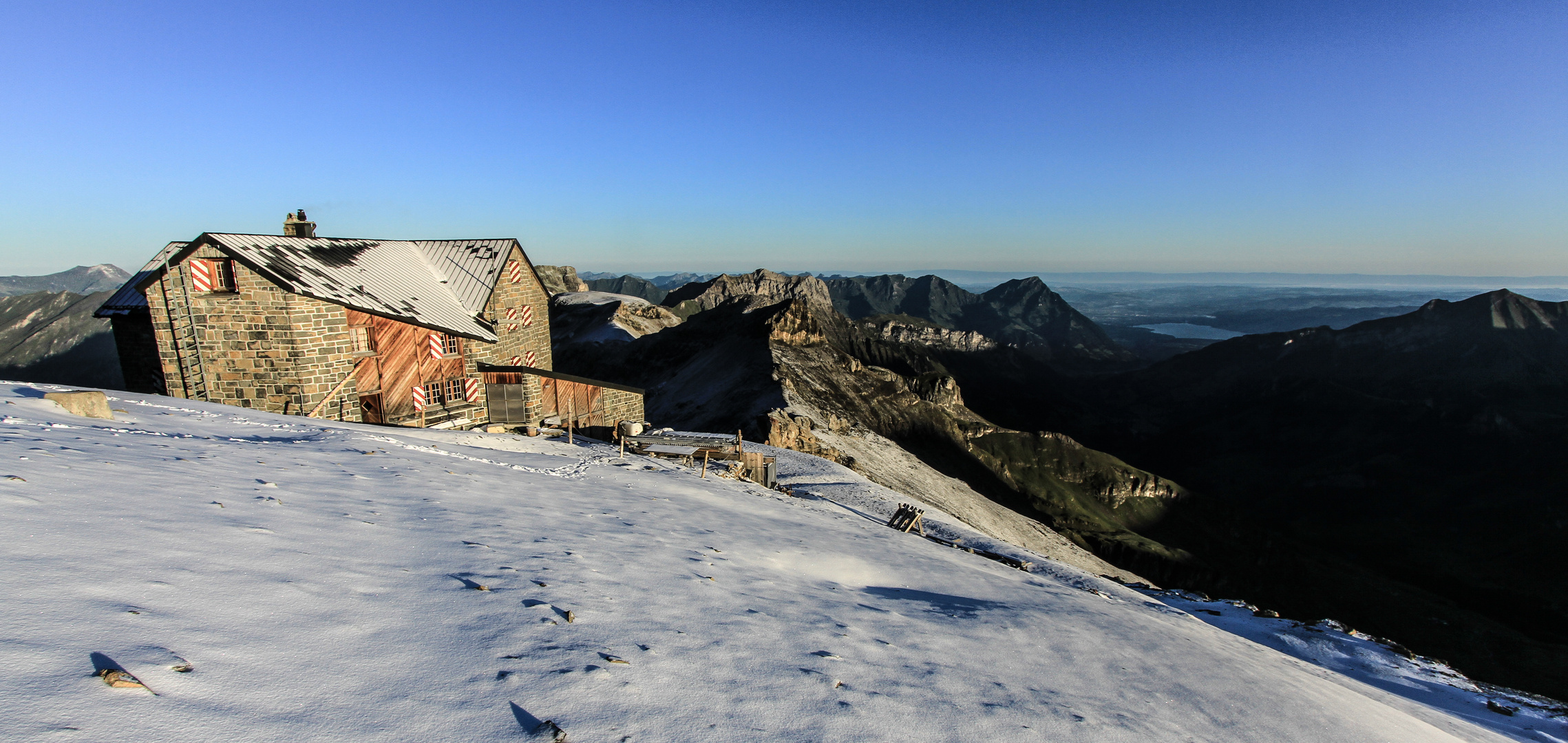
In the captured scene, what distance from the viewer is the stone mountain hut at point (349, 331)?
735 inches

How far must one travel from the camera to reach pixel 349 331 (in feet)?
67.5

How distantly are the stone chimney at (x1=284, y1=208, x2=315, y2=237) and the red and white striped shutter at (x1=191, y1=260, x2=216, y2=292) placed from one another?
7334mm

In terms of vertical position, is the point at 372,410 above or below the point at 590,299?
below

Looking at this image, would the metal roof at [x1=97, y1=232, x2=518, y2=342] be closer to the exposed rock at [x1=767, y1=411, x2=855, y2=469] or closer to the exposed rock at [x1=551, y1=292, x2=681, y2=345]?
the exposed rock at [x1=767, y1=411, x2=855, y2=469]

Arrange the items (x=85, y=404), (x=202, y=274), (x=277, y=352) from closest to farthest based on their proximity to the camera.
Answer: (x=85, y=404), (x=202, y=274), (x=277, y=352)

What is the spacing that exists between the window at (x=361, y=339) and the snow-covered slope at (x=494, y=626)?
7.30 m

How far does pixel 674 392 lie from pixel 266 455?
4568cm

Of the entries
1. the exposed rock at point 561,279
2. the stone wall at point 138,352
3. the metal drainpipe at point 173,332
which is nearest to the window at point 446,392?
the metal drainpipe at point 173,332

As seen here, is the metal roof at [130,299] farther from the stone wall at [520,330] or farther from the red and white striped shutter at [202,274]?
the stone wall at [520,330]

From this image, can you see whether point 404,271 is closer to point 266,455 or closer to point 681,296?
point 266,455

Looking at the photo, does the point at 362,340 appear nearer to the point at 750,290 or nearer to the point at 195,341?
the point at 195,341

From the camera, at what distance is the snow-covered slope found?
4047 mm

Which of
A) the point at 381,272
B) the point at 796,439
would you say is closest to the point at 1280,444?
the point at 796,439

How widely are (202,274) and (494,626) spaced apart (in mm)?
19915
